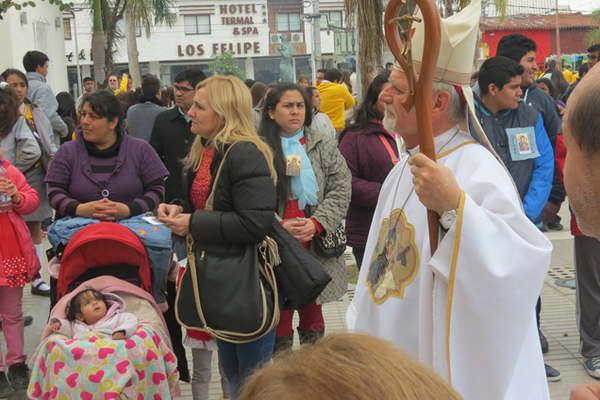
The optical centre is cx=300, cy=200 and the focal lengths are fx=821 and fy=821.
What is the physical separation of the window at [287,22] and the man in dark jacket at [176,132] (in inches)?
2226

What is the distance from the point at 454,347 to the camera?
2.54m

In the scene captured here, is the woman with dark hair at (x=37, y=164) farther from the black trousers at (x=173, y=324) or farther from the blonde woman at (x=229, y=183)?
the blonde woman at (x=229, y=183)

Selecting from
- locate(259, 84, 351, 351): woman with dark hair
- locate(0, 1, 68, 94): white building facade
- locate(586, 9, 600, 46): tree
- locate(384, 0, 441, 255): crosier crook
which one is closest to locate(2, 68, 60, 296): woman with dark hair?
locate(259, 84, 351, 351): woman with dark hair

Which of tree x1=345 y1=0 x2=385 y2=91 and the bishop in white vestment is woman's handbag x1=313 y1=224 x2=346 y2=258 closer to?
the bishop in white vestment

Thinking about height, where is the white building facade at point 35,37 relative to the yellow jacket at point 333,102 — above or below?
above

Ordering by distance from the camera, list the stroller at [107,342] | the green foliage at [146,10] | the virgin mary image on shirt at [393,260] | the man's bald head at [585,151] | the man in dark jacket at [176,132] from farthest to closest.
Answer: the green foliage at [146,10]
the man in dark jacket at [176,132]
the stroller at [107,342]
the virgin mary image on shirt at [393,260]
the man's bald head at [585,151]

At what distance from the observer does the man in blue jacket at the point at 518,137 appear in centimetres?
512

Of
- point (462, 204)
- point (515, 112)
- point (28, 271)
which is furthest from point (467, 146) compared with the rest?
point (28, 271)

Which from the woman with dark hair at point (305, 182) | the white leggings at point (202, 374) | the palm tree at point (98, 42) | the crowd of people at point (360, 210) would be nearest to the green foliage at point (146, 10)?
the palm tree at point (98, 42)

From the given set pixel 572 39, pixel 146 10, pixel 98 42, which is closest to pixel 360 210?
pixel 98 42

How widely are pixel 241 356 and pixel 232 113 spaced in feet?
4.02

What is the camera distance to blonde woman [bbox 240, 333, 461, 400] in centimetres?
105

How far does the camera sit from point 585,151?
1611 millimetres

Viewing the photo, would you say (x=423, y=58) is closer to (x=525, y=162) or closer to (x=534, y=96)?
(x=525, y=162)
